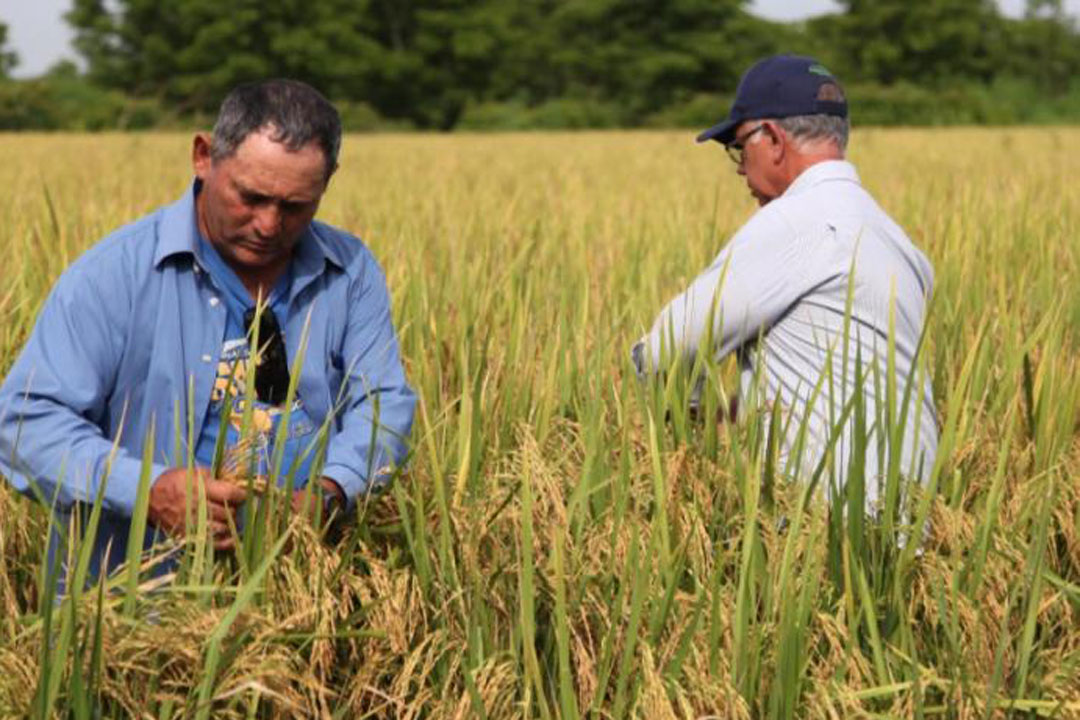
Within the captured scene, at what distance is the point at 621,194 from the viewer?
23.0 ft

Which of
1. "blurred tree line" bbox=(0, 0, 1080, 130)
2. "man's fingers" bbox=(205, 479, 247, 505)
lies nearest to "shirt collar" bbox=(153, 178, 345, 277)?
"man's fingers" bbox=(205, 479, 247, 505)

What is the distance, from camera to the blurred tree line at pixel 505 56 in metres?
34.5

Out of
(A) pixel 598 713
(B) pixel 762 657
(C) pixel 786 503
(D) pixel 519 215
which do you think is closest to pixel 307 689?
(A) pixel 598 713

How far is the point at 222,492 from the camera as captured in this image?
5.08 feet

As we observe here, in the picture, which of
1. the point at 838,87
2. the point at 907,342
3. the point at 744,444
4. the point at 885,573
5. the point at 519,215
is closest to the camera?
the point at 885,573

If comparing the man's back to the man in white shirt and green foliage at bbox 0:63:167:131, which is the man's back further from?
green foliage at bbox 0:63:167:131

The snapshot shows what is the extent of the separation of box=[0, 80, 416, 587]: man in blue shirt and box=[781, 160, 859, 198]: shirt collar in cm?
82

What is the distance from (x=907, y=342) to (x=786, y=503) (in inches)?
23.4

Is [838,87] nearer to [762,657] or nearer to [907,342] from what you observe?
[907,342]

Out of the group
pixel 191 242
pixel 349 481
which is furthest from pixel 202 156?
pixel 349 481

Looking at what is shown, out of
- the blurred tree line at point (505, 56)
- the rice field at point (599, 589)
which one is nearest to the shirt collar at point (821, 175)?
the rice field at point (599, 589)

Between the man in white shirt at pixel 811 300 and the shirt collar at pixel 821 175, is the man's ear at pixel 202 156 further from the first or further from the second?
the shirt collar at pixel 821 175

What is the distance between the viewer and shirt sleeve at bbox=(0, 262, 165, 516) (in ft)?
5.32

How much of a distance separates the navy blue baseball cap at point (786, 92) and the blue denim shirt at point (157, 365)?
0.82 m
